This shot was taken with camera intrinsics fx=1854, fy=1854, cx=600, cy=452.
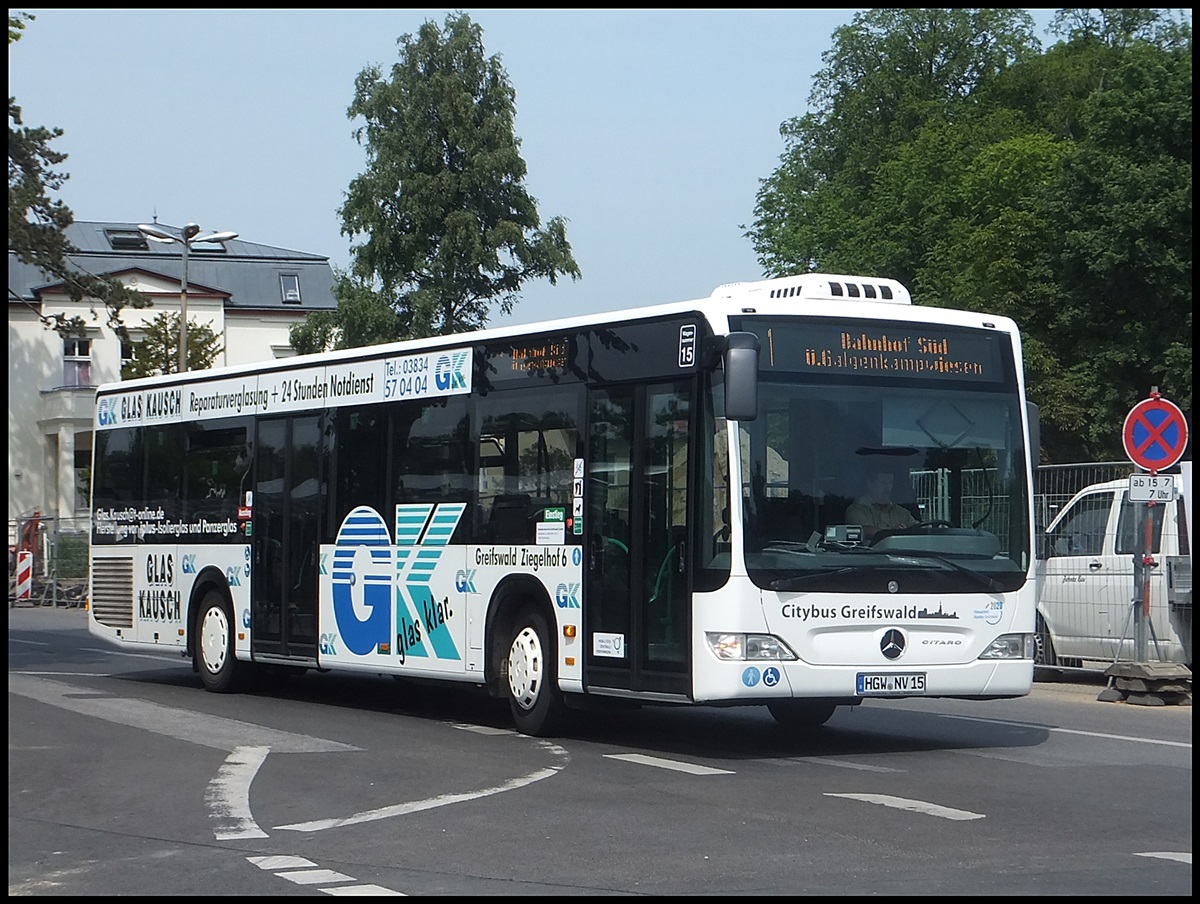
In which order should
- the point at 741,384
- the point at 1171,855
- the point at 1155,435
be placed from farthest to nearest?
the point at 1155,435
the point at 741,384
the point at 1171,855

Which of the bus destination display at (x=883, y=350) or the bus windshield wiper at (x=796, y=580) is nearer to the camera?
the bus windshield wiper at (x=796, y=580)

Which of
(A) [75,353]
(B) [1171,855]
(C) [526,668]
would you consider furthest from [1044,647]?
(A) [75,353]

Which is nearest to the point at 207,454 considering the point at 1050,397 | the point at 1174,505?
the point at 1174,505

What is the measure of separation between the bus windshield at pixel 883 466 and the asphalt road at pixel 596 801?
1337mm

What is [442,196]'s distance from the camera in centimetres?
5894

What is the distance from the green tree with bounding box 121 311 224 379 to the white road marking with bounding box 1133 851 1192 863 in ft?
158

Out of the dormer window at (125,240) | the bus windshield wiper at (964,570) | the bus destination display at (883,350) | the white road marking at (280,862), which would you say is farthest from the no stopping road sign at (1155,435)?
the dormer window at (125,240)

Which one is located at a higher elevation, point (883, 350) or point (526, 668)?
point (883, 350)

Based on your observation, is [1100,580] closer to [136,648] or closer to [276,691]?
[276,691]

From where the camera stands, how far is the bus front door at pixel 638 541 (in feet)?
41.1

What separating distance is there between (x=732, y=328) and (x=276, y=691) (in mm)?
8684

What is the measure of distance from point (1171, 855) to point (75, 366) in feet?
220

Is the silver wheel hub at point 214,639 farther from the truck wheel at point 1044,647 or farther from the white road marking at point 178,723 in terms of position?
the truck wheel at point 1044,647

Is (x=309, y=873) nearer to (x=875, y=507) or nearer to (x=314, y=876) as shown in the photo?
(x=314, y=876)
